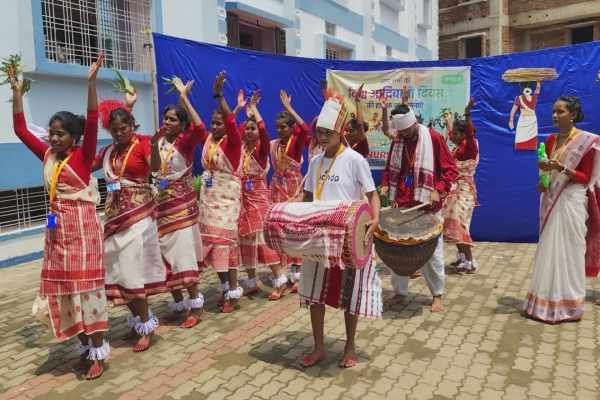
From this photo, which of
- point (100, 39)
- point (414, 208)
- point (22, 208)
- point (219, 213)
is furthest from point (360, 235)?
point (100, 39)

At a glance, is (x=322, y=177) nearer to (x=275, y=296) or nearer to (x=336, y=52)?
(x=275, y=296)

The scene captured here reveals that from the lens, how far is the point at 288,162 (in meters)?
5.66

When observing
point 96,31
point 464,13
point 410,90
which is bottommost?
point 410,90

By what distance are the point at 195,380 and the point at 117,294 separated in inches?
35.2

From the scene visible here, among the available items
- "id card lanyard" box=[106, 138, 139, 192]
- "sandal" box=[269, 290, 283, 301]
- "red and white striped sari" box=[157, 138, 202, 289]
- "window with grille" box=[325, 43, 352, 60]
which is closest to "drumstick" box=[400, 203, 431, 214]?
"sandal" box=[269, 290, 283, 301]

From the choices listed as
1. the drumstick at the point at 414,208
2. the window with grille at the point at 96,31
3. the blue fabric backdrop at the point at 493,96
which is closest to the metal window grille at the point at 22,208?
the window with grille at the point at 96,31

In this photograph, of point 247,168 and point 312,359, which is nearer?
point 312,359

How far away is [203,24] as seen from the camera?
944cm

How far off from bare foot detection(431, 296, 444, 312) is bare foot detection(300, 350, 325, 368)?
155 cm

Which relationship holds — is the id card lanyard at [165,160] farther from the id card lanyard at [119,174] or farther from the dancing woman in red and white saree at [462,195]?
the dancing woman in red and white saree at [462,195]

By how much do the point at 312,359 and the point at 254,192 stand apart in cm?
200

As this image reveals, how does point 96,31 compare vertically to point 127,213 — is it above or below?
above

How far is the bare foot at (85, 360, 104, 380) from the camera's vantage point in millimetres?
3717

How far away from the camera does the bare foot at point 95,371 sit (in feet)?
12.2
